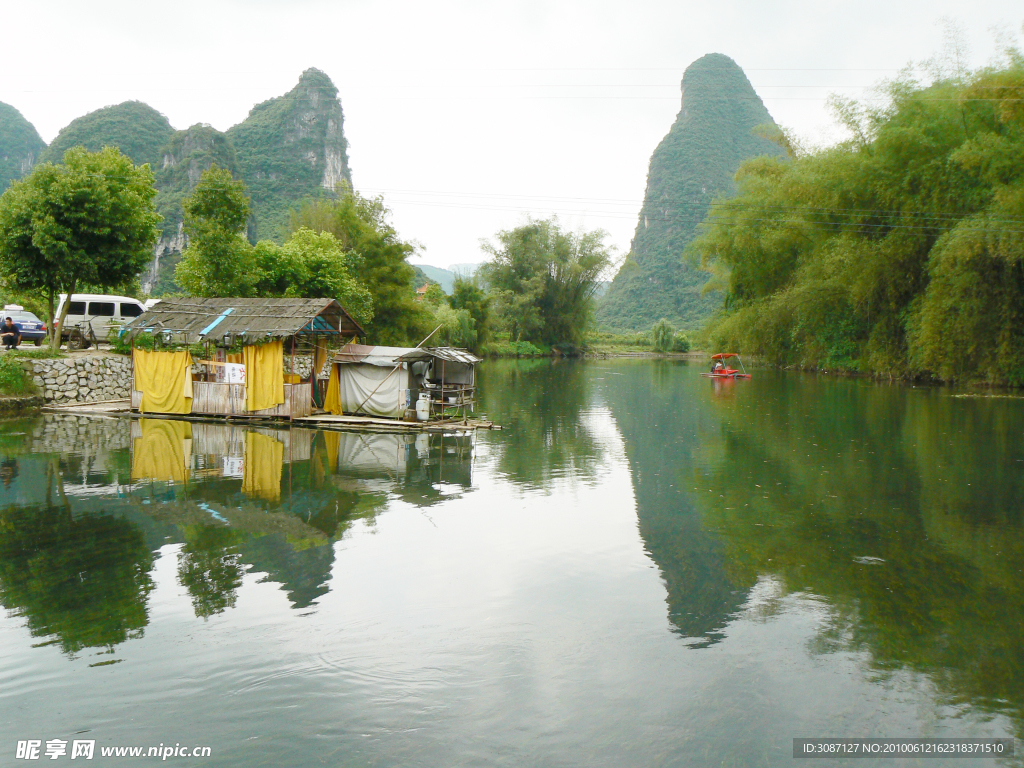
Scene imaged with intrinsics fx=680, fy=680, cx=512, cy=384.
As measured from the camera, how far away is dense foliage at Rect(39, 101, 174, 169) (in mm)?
82062

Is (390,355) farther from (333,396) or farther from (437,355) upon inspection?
(333,396)

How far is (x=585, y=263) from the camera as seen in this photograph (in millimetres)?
64875

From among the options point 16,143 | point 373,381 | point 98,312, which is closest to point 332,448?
point 373,381

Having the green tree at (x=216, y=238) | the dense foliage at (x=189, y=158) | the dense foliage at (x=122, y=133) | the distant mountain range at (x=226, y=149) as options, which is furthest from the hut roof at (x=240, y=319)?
the dense foliage at (x=122, y=133)

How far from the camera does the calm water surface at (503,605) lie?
4594 mm

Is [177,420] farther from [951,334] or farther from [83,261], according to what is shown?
[951,334]

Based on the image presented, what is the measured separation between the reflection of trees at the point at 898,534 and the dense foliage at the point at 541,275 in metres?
45.5

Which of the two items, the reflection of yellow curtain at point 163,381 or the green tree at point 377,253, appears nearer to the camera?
the reflection of yellow curtain at point 163,381

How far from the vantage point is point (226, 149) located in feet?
271

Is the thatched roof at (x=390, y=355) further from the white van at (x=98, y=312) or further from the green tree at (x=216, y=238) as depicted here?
the white van at (x=98, y=312)

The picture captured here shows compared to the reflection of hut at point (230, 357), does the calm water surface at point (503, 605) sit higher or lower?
lower

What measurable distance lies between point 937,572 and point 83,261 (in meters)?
21.5

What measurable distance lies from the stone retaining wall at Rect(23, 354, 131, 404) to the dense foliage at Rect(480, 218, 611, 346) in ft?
138

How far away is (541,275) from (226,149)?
46146 mm
